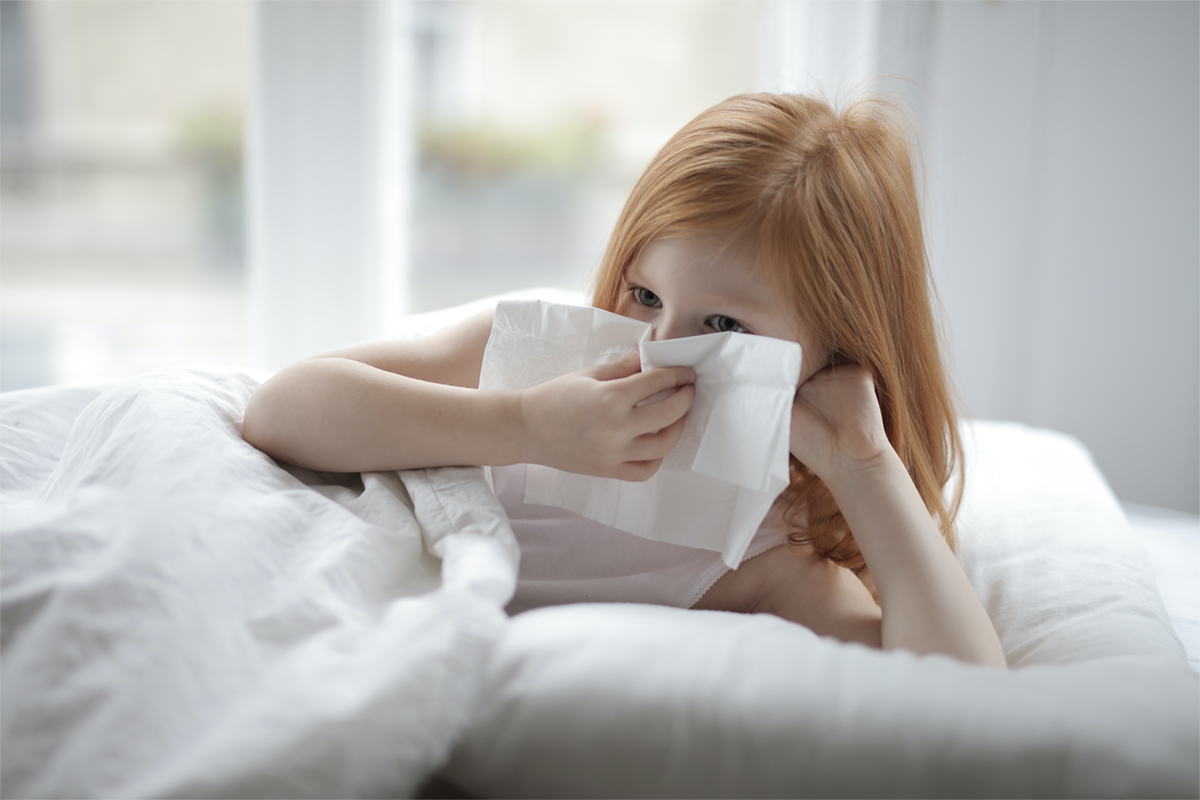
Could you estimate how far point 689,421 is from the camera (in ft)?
2.01

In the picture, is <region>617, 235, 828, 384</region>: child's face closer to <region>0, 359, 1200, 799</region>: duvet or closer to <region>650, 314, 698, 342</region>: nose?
<region>650, 314, 698, 342</region>: nose

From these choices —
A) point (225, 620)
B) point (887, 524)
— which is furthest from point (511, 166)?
point (225, 620)

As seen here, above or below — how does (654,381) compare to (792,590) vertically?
above

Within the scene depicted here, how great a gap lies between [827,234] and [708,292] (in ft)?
0.38

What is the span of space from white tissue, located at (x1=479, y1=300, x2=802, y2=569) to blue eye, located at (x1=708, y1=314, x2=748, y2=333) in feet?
0.17

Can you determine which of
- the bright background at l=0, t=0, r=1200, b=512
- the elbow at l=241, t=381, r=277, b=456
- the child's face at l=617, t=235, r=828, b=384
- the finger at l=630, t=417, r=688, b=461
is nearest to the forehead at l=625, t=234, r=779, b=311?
the child's face at l=617, t=235, r=828, b=384

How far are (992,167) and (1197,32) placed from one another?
15.2 inches

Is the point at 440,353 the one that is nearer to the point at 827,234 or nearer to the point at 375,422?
the point at 375,422

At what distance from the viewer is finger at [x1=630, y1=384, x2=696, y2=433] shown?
567 mm

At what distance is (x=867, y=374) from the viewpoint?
68 centimetres

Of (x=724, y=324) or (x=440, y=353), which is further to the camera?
(x=440, y=353)

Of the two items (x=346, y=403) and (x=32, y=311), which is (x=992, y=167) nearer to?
(x=346, y=403)

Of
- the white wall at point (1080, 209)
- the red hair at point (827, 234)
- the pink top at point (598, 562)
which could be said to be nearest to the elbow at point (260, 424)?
the pink top at point (598, 562)

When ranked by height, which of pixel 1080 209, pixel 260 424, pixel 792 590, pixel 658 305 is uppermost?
pixel 1080 209
